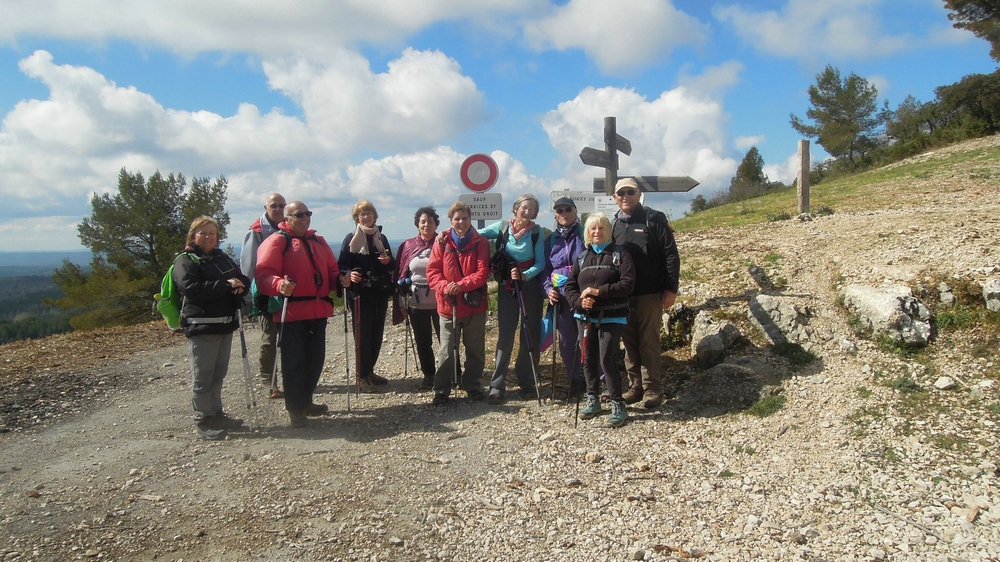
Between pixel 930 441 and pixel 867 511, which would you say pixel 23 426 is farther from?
pixel 930 441

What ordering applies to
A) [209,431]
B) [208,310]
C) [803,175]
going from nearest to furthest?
1. [208,310]
2. [209,431]
3. [803,175]

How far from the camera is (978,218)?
8062 mm

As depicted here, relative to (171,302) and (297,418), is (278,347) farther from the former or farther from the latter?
(171,302)

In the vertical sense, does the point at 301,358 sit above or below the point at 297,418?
above

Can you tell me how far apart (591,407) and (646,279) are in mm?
1312

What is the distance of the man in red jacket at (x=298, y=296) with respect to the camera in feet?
17.8

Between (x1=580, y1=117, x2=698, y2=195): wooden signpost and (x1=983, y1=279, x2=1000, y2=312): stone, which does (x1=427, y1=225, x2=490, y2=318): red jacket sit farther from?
(x1=983, y1=279, x2=1000, y2=312): stone

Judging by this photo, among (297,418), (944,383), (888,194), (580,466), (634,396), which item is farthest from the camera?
(888,194)

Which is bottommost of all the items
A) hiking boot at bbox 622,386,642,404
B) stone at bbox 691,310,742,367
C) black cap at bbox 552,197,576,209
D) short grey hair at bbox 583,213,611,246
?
hiking boot at bbox 622,386,642,404

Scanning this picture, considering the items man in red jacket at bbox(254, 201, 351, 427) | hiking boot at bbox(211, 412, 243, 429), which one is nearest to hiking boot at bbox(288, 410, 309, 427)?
man in red jacket at bbox(254, 201, 351, 427)

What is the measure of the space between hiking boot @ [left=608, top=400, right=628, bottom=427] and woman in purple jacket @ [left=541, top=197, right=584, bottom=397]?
59 cm

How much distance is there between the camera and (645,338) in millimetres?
5680

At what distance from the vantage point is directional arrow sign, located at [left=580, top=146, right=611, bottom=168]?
25.5 ft

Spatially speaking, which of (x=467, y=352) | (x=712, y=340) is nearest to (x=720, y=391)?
(x=712, y=340)
